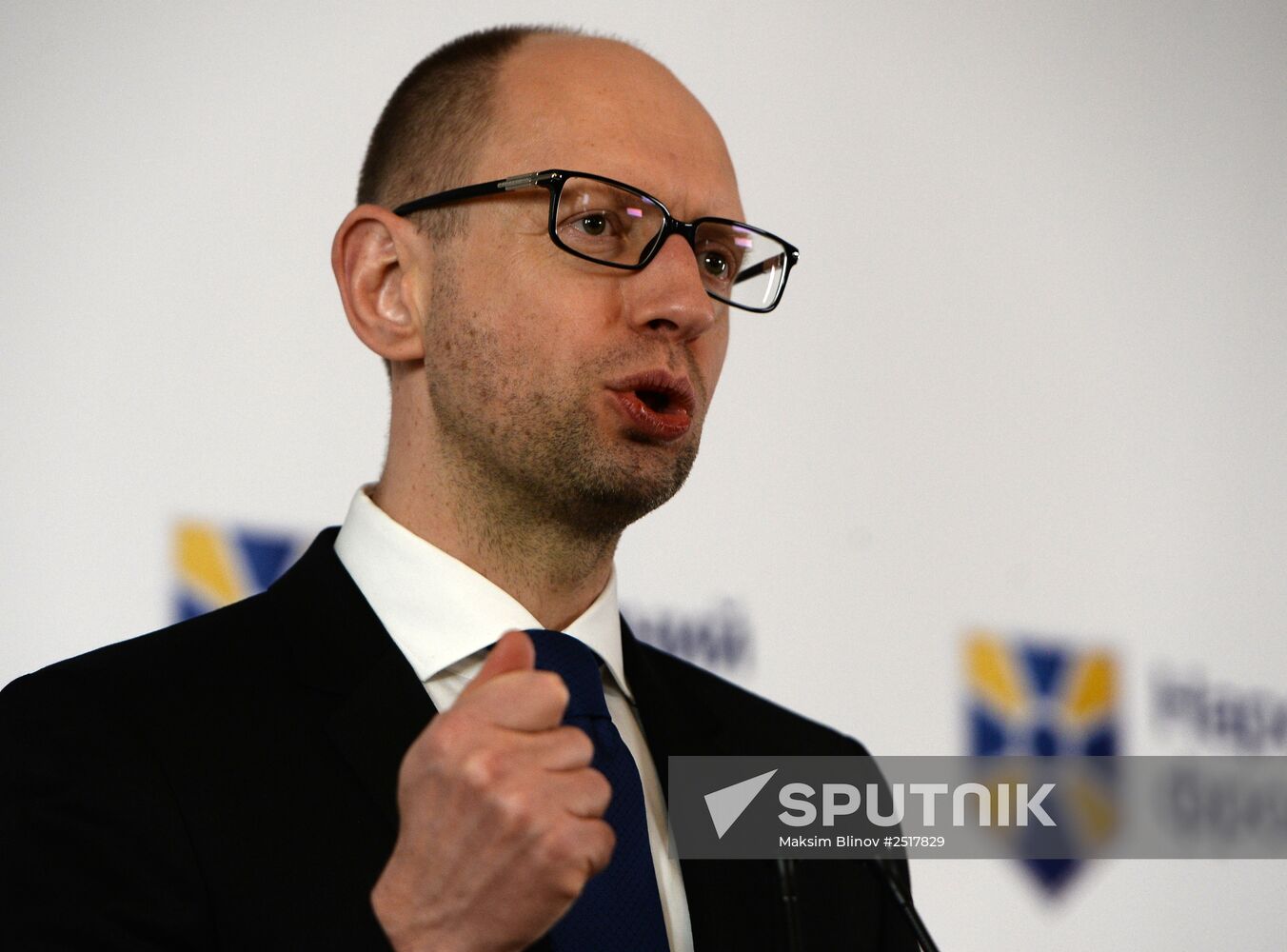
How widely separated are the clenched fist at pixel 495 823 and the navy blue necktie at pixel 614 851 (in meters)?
0.23

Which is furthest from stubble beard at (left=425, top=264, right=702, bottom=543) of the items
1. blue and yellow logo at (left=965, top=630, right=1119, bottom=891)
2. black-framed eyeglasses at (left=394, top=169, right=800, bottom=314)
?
blue and yellow logo at (left=965, top=630, right=1119, bottom=891)

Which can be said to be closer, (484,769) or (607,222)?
(484,769)

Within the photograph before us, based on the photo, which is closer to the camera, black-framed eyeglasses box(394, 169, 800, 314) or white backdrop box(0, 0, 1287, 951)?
black-framed eyeglasses box(394, 169, 800, 314)

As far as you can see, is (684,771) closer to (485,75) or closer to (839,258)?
(485,75)

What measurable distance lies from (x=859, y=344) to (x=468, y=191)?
4.25 ft

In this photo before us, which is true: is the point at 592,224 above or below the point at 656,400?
above

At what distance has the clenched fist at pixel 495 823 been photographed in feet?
3.28

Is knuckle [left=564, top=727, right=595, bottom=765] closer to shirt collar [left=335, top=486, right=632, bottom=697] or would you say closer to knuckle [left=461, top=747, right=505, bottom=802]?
knuckle [left=461, top=747, right=505, bottom=802]

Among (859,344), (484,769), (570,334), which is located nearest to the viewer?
(484,769)

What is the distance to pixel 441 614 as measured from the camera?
1502mm

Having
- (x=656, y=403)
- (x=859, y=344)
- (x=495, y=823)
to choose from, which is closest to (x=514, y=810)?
(x=495, y=823)

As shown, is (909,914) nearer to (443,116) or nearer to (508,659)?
(508,659)

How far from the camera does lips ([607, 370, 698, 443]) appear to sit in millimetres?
1493

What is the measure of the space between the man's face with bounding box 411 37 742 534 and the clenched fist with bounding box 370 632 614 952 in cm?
50
